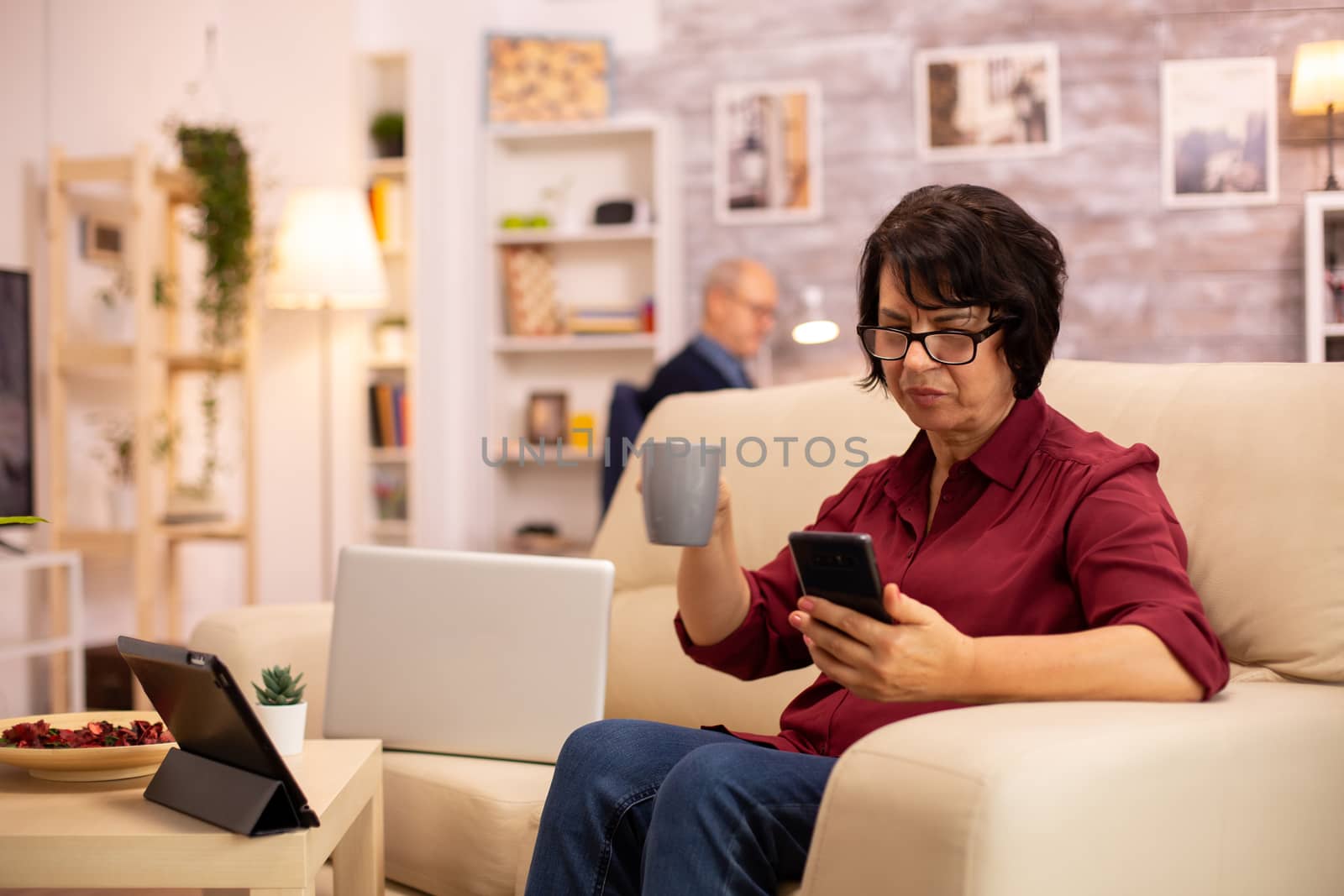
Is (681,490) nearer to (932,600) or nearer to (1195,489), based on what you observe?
(932,600)

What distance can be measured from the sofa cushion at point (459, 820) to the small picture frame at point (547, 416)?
2.83m

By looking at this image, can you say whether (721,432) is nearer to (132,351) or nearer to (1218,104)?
(132,351)

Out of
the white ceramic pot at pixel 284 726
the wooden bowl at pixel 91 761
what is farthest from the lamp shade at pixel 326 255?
the wooden bowl at pixel 91 761

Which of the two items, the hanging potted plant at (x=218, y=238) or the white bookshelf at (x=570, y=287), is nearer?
the hanging potted plant at (x=218, y=238)

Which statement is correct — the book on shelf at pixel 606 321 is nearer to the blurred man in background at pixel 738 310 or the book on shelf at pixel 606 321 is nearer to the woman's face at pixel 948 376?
the blurred man in background at pixel 738 310

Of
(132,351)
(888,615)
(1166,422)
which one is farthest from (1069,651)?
(132,351)

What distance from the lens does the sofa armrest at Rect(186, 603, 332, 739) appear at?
6.44 ft

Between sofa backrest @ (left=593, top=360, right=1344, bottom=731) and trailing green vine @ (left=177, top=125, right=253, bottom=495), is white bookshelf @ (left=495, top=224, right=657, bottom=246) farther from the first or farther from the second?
sofa backrest @ (left=593, top=360, right=1344, bottom=731)

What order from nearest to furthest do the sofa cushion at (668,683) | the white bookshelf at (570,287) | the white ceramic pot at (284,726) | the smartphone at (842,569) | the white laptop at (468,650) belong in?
the smartphone at (842,569) < the white ceramic pot at (284,726) < the white laptop at (468,650) < the sofa cushion at (668,683) < the white bookshelf at (570,287)

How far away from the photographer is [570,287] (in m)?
4.70

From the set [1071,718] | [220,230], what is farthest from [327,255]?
[1071,718]

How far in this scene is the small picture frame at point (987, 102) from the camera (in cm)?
423

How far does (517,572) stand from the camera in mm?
1765

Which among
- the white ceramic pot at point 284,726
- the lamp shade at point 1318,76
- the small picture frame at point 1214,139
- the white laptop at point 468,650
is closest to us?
the white ceramic pot at point 284,726
